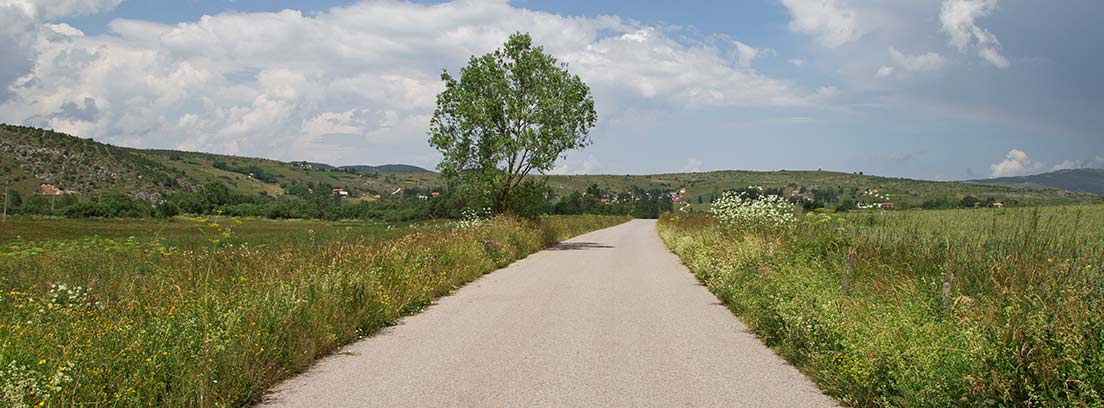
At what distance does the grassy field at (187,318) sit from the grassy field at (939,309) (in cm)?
519

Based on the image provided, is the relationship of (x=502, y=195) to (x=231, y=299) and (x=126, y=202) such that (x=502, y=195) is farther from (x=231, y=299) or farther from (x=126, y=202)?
(x=126, y=202)

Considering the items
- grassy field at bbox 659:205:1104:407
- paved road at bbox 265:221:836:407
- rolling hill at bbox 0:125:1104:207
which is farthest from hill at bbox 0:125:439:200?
grassy field at bbox 659:205:1104:407

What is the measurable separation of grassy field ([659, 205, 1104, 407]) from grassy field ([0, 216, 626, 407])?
5.19 meters

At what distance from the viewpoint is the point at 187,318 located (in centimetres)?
629

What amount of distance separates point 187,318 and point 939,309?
7279 mm

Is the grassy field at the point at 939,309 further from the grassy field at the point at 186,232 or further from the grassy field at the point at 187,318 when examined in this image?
the grassy field at the point at 186,232

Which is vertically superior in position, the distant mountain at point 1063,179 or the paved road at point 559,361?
the distant mountain at point 1063,179

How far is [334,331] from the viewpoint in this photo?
26.1ft

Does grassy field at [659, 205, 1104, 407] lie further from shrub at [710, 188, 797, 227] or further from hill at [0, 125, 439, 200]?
hill at [0, 125, 439, 200]

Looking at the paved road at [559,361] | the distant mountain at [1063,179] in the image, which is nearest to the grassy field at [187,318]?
the paved road at [559,361]

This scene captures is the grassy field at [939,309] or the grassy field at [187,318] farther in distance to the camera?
the grassy field at [187,318]

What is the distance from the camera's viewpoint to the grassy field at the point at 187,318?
479 centimetres

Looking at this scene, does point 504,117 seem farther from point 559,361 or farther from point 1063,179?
point 1063,179

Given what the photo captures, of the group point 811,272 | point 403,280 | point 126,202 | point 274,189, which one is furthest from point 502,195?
point 274,189
